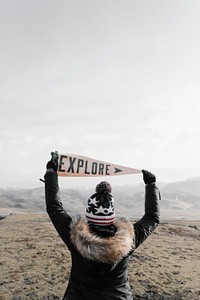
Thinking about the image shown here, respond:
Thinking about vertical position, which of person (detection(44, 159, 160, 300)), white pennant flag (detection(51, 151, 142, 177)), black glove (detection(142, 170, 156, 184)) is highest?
white pennant flag (detection(51, 151, 142, 177))

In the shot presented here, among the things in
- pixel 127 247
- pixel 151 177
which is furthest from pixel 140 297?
pixel 127 247

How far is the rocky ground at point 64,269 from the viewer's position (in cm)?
778

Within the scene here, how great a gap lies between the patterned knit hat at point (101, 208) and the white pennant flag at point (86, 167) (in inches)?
77.7

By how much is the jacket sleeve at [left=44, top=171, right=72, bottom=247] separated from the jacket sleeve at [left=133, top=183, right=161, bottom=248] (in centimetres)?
89

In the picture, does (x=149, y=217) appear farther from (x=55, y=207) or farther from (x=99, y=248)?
(x=55, y=207)

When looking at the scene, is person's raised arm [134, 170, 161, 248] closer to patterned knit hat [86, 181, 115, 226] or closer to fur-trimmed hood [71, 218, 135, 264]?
fur-trimmed hood [71, 218, 135, 264]

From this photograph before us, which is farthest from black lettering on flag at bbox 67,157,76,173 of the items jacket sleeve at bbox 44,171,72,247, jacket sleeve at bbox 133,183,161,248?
jacket sleeve at bbox 133,183,161,248

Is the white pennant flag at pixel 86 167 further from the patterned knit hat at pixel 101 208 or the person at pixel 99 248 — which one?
the patterned knit hat at pixel 101 208

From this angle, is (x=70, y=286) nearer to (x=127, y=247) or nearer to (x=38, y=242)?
(x=127, y=247)

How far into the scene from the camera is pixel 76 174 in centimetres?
512

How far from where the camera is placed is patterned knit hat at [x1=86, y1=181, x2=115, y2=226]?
111 inches

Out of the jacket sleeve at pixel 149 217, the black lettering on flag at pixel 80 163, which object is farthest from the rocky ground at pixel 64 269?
the jacket sleeve at pixel 149 217

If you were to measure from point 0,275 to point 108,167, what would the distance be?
6.60 metres

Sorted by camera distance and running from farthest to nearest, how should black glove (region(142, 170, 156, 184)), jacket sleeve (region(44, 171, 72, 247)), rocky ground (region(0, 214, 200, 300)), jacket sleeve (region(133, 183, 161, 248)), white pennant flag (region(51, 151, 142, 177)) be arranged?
rocky ground (region(0, 214, 200, 300))
white pennant flag (region(51, 151, 142, 177))
black glove (region(142, 170, 156, 184))
jacket sleeve (region(133, 183, 161, 248))
jacket sleeve (region(44, 171, 72, 247))
